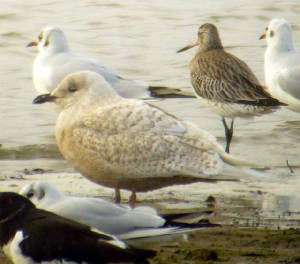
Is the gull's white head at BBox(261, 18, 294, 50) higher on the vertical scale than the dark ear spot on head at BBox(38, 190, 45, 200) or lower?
lower

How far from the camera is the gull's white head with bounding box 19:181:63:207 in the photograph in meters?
5.93

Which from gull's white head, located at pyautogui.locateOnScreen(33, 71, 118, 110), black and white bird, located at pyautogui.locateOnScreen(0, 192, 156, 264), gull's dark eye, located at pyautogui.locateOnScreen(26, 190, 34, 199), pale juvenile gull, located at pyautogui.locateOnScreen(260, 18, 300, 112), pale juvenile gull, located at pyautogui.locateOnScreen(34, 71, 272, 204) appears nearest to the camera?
black and white bird, located at pyautogui.locateOnScreen(0, 192, 156, 264)

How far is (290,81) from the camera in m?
10.7

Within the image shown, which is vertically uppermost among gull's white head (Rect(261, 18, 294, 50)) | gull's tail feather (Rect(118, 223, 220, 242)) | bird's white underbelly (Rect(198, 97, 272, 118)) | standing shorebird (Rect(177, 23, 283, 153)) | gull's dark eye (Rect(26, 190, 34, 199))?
gull's dark eye (Rect(26, 190, 34, 199))

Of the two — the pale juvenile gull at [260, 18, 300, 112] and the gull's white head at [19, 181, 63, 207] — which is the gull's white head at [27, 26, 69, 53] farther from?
the gull's white head at [19, 181, 63, 207]

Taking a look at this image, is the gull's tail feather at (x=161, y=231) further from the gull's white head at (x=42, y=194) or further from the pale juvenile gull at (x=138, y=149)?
the pale juvenile gull at (x=138, y=149)

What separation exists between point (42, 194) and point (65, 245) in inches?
36.3

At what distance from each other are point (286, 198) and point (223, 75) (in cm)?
312

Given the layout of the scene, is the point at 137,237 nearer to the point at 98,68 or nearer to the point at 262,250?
the point at 262,250

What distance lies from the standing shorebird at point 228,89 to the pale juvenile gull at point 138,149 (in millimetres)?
3299

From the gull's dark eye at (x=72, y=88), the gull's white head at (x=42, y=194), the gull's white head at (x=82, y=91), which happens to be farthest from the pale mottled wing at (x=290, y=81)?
the gull's white head at (x=42, y=194)

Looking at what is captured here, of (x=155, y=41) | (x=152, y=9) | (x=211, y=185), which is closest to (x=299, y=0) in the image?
(x=152, y=9)

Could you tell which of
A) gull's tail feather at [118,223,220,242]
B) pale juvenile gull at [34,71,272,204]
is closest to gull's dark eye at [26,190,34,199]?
gull's tail feather at [118,223,220,242]

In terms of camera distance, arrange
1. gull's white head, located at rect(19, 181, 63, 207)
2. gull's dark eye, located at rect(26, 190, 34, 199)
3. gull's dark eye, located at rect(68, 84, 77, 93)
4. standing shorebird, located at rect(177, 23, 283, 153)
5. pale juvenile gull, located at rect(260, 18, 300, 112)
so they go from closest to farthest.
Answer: gull's white head, located at rect(19, 181, 63, 207)
gull's dark eye, located at rect(26, 190, 34, 199)
gull's dark eye, located at rect(68, 84, 77, 93)
standing shorebird, located at rect(177, 23, 283, 153)
pale juvenile gull, located at rect(260, 18, 300, 112)
